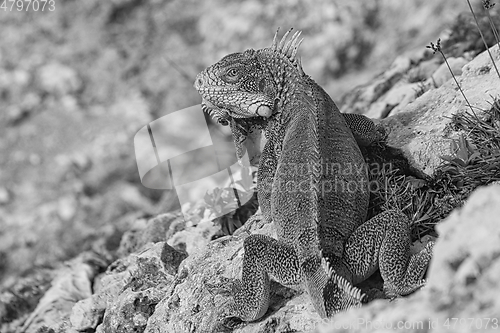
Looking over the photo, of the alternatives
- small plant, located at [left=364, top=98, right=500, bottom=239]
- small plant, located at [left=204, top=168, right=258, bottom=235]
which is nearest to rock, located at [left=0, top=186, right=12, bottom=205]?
small plant, located at [left=204, top=168, right=258, bottom=235]

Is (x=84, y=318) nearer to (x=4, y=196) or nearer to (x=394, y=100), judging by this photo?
(x=394, y=100)

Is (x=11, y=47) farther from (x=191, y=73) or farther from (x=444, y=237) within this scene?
(x=444, y=237)

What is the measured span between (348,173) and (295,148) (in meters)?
0.57

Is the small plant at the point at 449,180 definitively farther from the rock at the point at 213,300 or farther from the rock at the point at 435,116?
the rock at the point at 213,300

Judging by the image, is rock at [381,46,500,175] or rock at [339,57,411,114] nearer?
rock at [381,46,500,175]

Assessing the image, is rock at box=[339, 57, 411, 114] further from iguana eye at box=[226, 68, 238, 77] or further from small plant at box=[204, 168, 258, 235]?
iguana eye at box=[226, 68, 238, 77]

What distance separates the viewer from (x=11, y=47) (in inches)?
756

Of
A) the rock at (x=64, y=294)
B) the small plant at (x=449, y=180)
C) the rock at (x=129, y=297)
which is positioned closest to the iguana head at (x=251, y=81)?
the small plant at (x=449, y=180)

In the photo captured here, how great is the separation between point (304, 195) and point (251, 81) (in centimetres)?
159

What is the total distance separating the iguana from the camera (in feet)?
16.4

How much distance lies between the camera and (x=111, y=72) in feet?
60.7

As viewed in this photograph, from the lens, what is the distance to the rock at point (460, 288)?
289 centimetres

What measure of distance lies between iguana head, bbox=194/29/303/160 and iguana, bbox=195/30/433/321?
1cm

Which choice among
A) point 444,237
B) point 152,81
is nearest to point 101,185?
point 152,81
